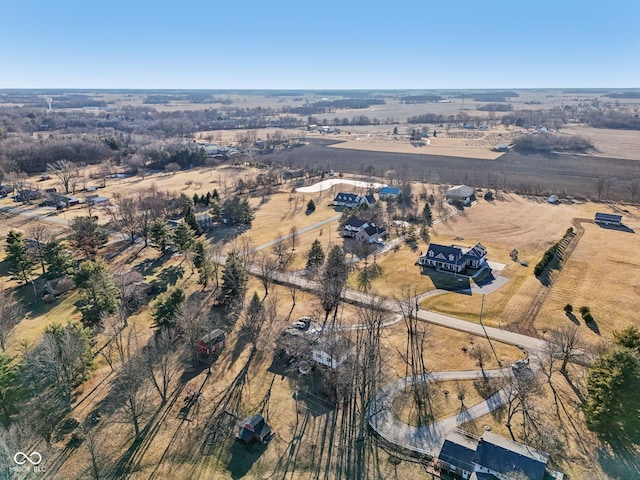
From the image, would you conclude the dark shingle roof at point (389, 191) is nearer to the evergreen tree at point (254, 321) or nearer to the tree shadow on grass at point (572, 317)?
the tree shadow on grass at point (572, 317)

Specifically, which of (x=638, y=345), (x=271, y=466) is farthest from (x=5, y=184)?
(x=638, y=345)

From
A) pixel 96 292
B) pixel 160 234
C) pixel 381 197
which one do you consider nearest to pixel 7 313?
pixel 96 292

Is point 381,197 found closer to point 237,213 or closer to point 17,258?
point 237,213

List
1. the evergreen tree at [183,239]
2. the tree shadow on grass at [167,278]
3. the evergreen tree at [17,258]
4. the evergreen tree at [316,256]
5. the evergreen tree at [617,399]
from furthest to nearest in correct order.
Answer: the evergreen tree at [183,239]
the evergreen tree at [316,256]
the tree shadow on grass at [167,278]
the evergreen tree at [17,258]
the evergreen tree at [617,399]

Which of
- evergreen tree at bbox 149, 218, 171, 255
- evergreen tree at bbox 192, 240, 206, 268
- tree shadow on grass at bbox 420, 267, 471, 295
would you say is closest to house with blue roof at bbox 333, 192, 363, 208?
tree shadow on grass at bbox 420, 267, 471, 295

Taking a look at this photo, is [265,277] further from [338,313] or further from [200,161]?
[200,161]

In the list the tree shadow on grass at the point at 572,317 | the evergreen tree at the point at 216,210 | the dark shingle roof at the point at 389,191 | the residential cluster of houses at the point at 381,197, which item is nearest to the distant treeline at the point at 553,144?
the residential cluster of houses at the point at 381,197
